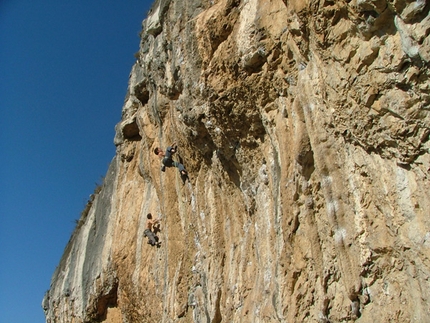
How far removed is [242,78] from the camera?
7852 millimetres

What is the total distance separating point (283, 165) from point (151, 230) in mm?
6617

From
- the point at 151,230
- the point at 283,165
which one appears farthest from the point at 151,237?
the point at 283,165

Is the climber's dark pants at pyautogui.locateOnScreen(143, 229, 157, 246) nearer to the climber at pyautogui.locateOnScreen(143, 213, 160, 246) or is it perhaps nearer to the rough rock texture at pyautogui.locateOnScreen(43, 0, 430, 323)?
the climber at pyautogui.locateOnScreen(143, 213, 160, 246)

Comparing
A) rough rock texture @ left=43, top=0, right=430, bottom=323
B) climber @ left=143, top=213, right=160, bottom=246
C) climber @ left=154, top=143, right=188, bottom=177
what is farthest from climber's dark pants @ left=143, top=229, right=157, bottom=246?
climber @ left=154, top=143, right=188, bottom=177

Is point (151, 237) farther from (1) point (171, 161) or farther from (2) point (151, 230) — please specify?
(1) point (171, 161)

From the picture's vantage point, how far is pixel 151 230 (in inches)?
497

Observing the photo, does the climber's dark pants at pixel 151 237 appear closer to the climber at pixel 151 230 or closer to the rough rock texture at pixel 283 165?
the climber at pixel 151 230

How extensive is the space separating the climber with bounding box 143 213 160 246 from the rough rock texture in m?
0.28

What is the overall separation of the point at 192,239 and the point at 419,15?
771cm

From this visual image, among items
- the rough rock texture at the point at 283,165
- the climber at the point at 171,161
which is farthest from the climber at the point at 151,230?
the climber at the point at 171,161

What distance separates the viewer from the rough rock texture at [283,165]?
4707 mm

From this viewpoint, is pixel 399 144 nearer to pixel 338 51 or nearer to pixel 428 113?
pixel 428 113

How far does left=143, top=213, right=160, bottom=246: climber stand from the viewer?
1247 cm

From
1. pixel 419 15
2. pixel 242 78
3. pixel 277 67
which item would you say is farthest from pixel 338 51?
pixel 242 78
